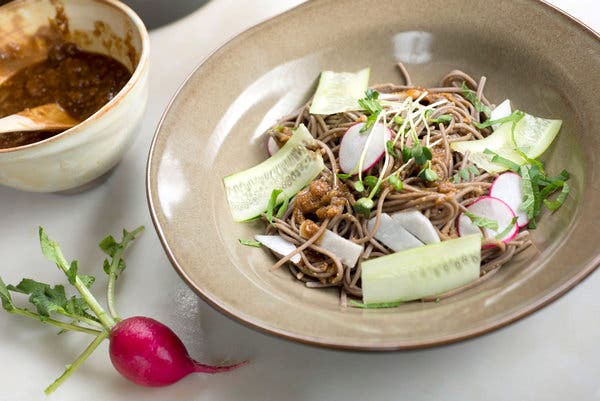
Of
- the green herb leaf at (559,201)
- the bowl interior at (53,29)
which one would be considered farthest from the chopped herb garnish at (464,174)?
the bowl interior at (53,29)

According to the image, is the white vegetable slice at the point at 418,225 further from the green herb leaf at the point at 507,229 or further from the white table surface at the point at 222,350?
the white table surface at the point at 222,350

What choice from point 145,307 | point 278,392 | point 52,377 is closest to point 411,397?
point 278,392

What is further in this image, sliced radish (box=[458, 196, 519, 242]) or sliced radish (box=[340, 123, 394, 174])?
sliced radish (box=[340, 123, 394, 174])

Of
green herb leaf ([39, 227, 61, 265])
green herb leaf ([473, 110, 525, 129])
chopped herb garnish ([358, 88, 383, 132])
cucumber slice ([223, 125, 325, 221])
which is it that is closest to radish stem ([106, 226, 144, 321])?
green herb leaf ([39, 227, 61, 265])

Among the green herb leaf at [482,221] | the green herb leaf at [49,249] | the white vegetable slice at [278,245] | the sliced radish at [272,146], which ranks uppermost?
the green herb leaf at [482,221]

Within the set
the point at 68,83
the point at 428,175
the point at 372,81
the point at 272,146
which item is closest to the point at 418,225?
the point at 428,175

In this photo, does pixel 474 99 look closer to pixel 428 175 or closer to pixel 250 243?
pixel 428 175

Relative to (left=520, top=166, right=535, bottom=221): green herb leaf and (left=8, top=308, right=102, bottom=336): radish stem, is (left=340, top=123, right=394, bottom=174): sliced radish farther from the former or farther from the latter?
(left=8, top=308, right=102, bottom=336): radish stem
